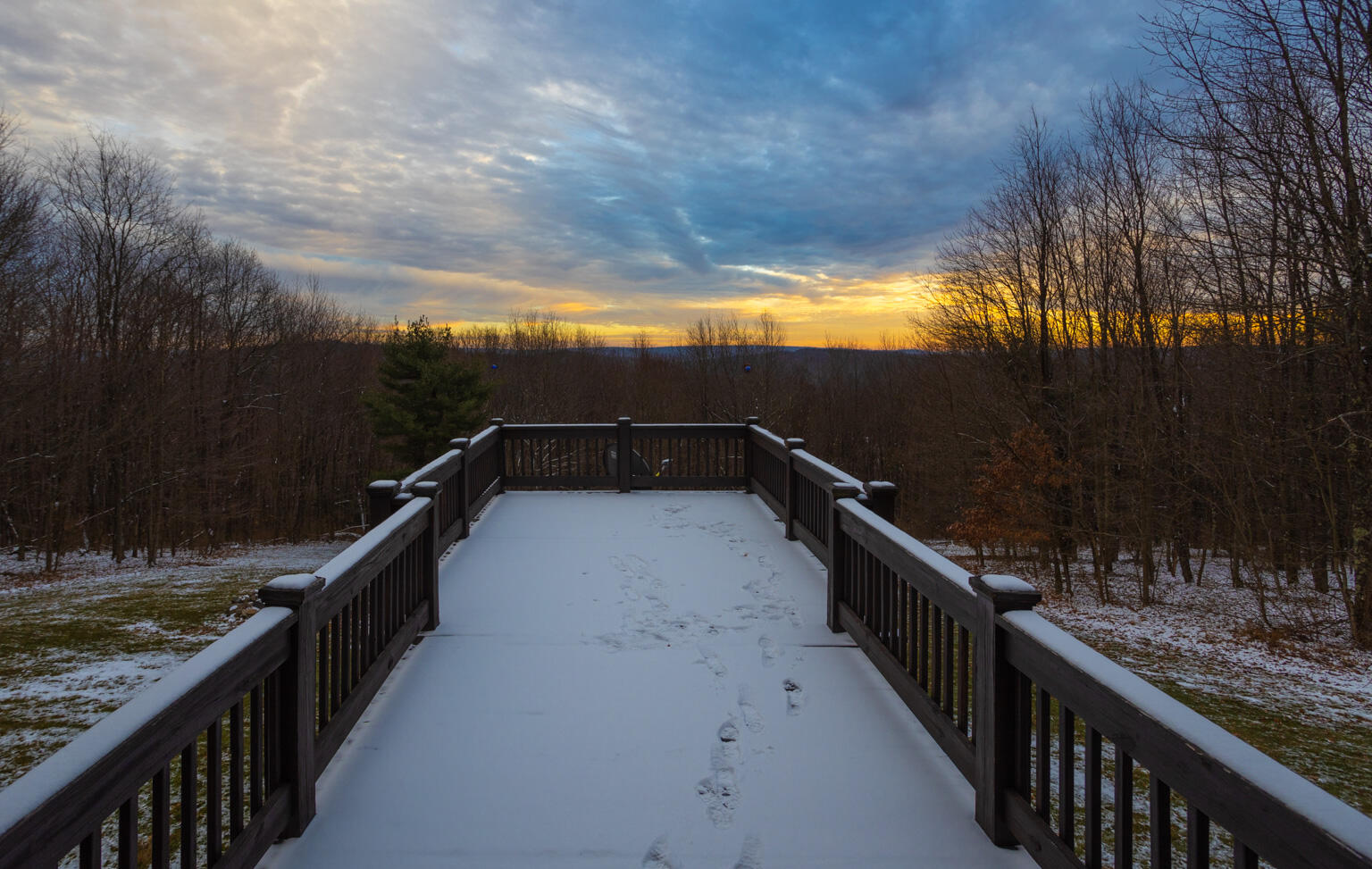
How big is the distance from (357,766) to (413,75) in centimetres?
1267

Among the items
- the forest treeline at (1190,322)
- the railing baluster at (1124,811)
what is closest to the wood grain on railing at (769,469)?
the railing baluster at (1124,811)

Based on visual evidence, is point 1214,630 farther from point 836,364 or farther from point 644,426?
point 836,364

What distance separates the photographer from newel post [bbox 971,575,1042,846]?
266 centimetres

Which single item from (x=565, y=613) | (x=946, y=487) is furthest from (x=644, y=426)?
(x=946, y=487)

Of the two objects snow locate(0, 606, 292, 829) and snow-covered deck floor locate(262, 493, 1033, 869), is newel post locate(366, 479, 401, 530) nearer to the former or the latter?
snow-covered deck floor locate(262, 493, 1033, 869)

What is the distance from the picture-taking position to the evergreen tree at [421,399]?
90.4ft

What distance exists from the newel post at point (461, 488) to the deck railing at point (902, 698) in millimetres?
2207

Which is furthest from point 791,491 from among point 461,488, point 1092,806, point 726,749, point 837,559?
point 1092,806

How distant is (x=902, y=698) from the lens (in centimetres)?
389

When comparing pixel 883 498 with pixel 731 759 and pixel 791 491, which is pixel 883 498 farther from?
pixel 791 491

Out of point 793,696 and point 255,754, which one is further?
point 793,696

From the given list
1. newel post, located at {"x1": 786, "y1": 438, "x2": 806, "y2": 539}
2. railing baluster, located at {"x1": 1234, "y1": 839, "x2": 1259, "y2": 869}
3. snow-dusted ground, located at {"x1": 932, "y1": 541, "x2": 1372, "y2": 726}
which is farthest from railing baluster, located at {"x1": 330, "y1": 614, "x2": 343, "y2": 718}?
snow-dusted ground, located at {"x1": 932, "y1": 541, "x2": 1372, "y2": 726}

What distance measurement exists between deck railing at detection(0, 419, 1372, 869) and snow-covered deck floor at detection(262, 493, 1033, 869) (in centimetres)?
17

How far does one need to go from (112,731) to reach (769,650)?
349 centimetres
